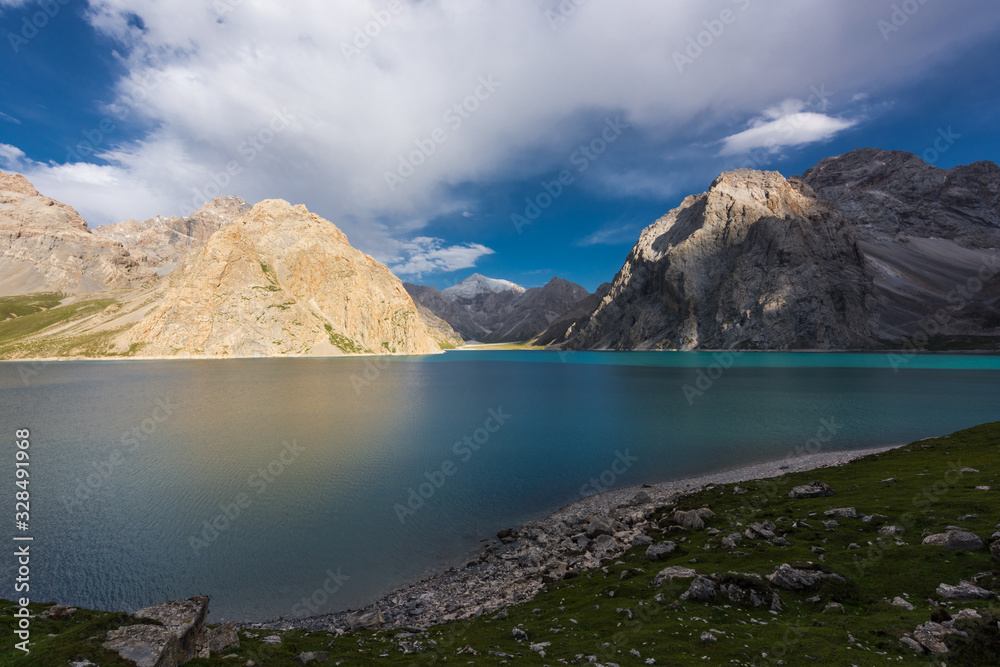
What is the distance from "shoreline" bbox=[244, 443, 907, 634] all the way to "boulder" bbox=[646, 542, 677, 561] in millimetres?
1864

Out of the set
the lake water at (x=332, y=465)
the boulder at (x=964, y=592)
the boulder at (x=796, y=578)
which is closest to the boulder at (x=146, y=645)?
the lake water at (x=332, y=465)

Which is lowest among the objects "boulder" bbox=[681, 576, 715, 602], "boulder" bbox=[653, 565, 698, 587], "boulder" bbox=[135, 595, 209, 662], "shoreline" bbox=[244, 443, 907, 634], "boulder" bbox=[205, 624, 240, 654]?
"shoreline" bbox=[244, 443, 907, 634]

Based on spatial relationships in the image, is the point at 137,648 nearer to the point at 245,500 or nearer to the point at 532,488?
the point at 245,500

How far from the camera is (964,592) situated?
33.8 feet

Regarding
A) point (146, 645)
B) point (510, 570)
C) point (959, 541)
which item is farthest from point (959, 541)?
point (146, 645)

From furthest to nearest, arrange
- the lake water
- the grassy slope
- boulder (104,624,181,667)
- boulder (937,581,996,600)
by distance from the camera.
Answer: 1. the lake water
2. boulder (937,581,996,600)
3. the grassy slope
4. boulder (104,624,181,667)

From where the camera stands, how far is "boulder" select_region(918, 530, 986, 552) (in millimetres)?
12359

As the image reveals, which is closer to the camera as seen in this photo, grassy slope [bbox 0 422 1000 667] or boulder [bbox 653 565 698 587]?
grassy slope [bbox 0 422 1000 667]

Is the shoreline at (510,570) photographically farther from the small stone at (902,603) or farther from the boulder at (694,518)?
the small stone at (902,603)

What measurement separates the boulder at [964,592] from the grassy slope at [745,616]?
1.00 ft

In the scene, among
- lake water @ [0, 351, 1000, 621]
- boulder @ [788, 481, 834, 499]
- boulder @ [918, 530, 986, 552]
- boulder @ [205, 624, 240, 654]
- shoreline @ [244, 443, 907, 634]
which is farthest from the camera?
boulder @ [788, 481, 834, 499]

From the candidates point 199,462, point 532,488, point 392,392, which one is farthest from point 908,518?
point 392,392

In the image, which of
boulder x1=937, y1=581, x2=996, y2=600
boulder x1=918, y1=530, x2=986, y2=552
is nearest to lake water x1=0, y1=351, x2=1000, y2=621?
boulder x1=937, y1=581, x2=996, y2=600

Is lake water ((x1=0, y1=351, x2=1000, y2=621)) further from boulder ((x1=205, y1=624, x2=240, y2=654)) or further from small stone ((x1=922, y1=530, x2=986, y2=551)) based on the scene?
small stone ((x1=922, y1=530, x2=986, y2=551))
